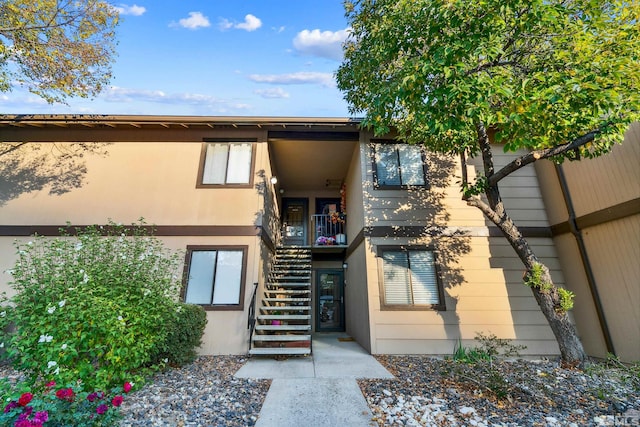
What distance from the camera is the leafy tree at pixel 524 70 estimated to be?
11.9 feet

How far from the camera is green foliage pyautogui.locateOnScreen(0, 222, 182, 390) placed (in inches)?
133

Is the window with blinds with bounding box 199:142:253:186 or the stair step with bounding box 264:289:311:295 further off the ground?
the window with blinds with bounding box 199:142:253:186

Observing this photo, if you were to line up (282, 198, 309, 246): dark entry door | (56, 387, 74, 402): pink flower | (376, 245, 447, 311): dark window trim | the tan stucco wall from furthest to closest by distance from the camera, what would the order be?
1. (282, 198, 309, 246): dark entry door
2. (376, 245, 447, 311): dark window trim
3. the tan stucco wall
4. (56, 387, 74, 402): pink flower

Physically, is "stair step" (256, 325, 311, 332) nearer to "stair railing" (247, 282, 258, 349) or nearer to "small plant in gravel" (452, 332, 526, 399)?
"stair railing" (247, 282, 258, 349)

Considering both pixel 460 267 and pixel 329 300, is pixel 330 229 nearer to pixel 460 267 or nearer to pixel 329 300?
pixel 329 300

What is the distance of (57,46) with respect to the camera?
6.43m

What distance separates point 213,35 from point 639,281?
1297 centimetres

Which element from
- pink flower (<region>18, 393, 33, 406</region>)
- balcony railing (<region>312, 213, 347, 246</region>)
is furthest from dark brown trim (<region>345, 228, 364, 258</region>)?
pink flower (<region>18, 393, 33, 406</region>)

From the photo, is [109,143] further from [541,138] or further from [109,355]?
[541,138]

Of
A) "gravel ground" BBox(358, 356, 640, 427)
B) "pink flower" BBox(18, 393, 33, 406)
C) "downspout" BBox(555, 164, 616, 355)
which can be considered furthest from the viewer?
"downspout" BBox(555, 164, 616, 355)

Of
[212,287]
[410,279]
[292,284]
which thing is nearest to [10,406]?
[212,287]

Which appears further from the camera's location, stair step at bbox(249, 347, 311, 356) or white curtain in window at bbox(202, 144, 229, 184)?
white curtain in window at bbox(202, 144, 229, 184)

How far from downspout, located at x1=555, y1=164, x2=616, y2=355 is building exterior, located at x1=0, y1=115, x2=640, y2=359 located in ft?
0.89

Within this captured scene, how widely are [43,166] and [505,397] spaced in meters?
11.4
